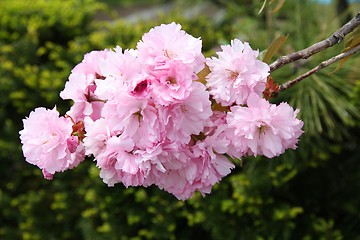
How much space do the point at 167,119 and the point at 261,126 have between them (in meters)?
0.17

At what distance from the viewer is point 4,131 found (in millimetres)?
2498

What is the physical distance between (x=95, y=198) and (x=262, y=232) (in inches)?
25.7

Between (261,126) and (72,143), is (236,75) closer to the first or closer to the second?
(261,126)

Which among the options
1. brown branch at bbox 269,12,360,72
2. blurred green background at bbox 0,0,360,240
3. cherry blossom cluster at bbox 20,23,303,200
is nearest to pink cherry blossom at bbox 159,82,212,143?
cherry blossom cluster at bbox 20,23,303,200

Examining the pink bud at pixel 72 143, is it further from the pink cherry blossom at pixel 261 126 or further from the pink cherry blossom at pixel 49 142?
the pink cherry blossom at pixel 261 126

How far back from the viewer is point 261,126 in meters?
0.98

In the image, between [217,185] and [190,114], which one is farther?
[217,185]

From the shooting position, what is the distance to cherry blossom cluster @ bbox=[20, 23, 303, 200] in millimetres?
919

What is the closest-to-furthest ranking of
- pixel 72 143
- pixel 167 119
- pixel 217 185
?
pixel 167 119, pixel 72 143, pixel 217 185

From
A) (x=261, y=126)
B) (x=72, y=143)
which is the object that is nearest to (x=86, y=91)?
(x=72, y=143)

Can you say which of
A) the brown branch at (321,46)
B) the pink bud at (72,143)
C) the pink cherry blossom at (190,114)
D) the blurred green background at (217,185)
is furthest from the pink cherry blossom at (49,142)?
the blurred green background at (217,185)

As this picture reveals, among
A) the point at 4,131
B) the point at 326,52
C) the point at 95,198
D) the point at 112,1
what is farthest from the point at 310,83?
the point at 112,1

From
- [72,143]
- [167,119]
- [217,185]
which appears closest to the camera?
[167,119]

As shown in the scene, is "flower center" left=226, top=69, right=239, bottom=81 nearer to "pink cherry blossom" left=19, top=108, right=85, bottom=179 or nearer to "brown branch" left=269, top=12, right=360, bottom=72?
"brown branch" left=269, top=12, right=360, bottom=72
